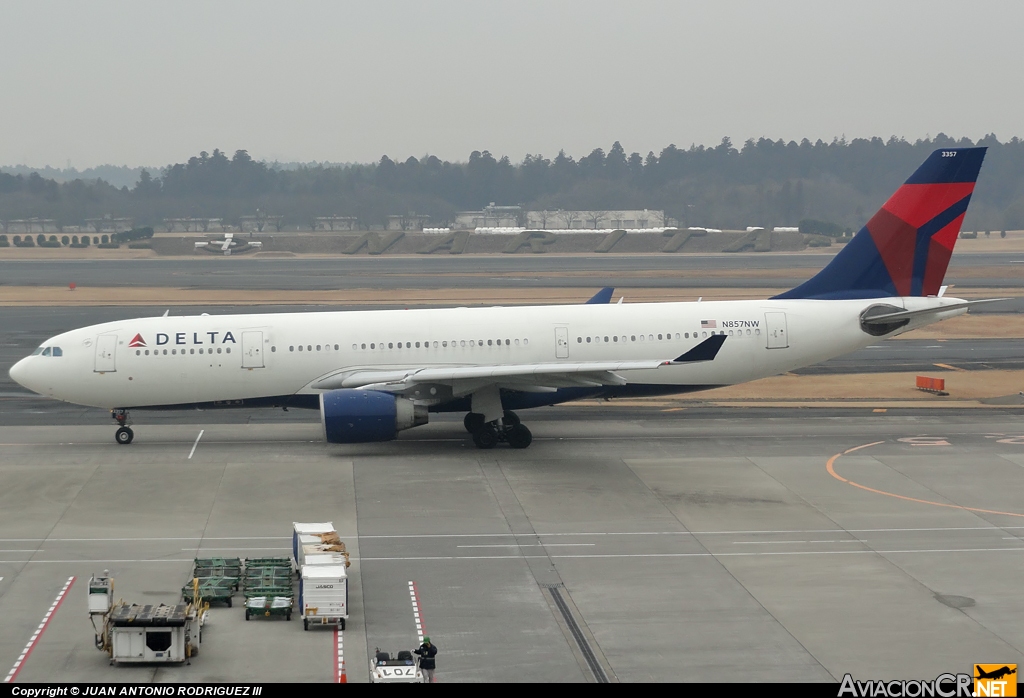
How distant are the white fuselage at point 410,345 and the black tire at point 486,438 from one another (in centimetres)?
232

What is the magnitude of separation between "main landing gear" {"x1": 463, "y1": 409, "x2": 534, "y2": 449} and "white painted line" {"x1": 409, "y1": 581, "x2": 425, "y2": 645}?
12.4 m

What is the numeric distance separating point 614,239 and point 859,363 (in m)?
108

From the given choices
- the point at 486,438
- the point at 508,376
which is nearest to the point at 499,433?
the point at 486,438

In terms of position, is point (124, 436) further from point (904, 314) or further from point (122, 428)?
point (904, 314)

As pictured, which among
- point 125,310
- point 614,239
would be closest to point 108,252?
point 614,239

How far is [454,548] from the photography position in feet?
79.6

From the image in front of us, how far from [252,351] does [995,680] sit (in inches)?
955

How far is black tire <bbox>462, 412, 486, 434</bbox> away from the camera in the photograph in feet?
113

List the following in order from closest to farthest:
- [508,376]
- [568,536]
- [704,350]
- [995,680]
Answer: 1. [995,680]
2. [568,536]
3. [704,350]
4. [508,376]

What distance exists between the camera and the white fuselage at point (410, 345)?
34.3 metres

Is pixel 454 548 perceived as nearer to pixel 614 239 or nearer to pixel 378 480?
pixel 378 480

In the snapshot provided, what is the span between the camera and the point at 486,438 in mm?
34156

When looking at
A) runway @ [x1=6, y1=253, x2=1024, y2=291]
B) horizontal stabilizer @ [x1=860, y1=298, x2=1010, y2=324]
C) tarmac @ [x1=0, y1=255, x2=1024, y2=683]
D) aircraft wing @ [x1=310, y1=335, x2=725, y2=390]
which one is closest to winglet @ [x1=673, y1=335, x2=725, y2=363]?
aircraft wing @ [x1=310, y1=335, x2=725, y2=390]

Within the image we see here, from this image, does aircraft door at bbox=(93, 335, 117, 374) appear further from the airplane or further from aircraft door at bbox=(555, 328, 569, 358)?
aircraft door at bbox=(555, 328, 569, 358)
